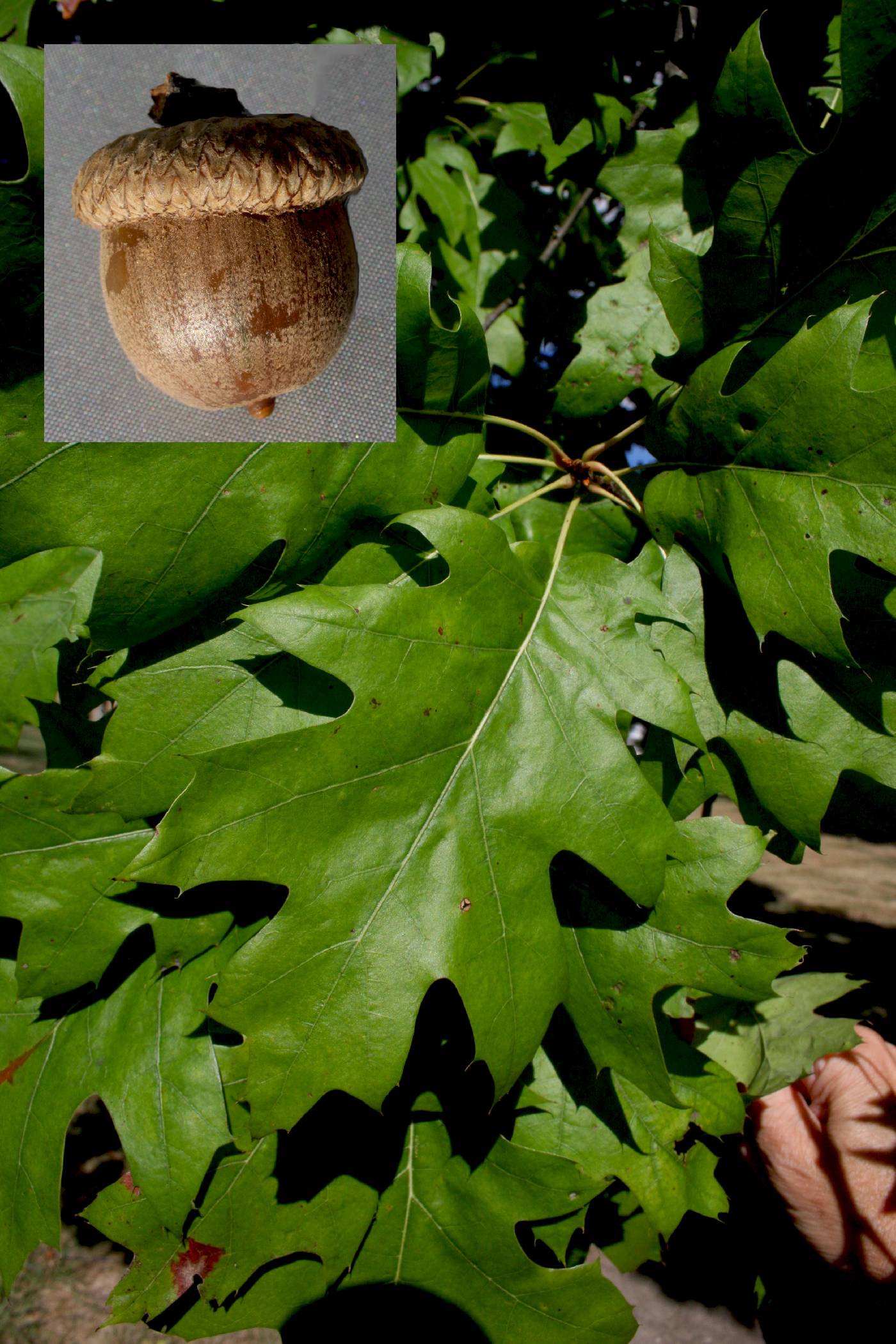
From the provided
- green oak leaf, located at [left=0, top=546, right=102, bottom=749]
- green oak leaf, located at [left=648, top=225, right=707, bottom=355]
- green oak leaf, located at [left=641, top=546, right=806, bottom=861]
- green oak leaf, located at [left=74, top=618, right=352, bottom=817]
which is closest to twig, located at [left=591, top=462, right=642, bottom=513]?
green oak leaf, located at [left=641, top=546, right=806, bottom=861]

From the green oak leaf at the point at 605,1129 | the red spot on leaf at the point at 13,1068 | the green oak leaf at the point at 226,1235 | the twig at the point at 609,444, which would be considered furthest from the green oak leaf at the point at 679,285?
the red spot on leaf at the point at 13,1068

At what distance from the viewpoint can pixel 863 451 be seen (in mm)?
1243

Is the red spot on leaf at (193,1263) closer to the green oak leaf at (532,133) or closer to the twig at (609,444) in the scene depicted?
the twig at (609,444)

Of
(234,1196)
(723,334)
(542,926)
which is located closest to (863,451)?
(723,334)

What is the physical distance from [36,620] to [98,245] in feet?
1.99

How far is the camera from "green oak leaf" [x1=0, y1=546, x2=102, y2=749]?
1427 mm

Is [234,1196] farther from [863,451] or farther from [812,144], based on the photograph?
[812,144]

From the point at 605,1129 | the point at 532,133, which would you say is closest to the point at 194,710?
the point at 605,1129

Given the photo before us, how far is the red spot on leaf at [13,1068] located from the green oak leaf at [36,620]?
0.57m

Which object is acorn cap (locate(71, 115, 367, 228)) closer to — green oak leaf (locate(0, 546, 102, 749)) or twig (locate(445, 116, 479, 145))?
green oak leaf (locate(0, 546, 102, 749))

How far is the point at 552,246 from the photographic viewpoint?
1.89 metres

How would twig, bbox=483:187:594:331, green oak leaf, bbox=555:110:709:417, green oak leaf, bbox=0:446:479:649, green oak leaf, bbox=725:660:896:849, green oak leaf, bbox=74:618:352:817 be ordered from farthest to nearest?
twig, bbox=483:187:594:331 < green oak leaf, bbox=555:110:709:417 < green oak leaf, bbox=725:660:896:849 < green oak leaf, bbox=74:618:352:817 < green oak leaf, bbox=0:446:479:649

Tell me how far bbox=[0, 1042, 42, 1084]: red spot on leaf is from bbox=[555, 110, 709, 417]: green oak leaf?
161 cm

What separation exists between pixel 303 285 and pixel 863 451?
2.86 ft
